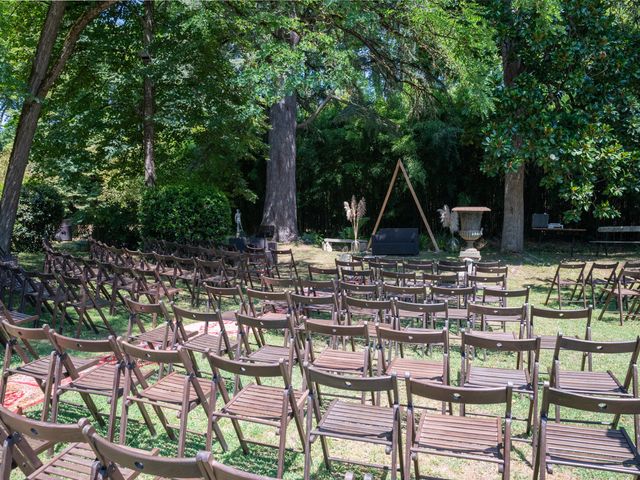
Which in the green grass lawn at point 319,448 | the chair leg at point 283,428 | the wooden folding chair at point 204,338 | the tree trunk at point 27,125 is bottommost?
the green grass lawn at point 319,448

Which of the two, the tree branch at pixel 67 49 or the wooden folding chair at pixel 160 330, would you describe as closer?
the wooden folding chair at pixel 160 330

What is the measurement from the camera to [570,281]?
28.6ft

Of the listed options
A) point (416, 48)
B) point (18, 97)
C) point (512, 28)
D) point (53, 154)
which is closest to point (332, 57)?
point (416, 48)

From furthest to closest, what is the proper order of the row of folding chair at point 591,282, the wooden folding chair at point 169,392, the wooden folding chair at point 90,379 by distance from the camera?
the row of folding chair at point 591,282 → the wooden folding chair at point 90,379 → the wooden folding chair at point 169,392

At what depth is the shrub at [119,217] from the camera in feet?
48.4

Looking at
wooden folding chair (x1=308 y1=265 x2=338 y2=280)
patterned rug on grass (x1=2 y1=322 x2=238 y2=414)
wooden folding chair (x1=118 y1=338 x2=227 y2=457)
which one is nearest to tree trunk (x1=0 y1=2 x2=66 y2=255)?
wooden folding chair (x1=308 y1=265 x2=338 y2=280)

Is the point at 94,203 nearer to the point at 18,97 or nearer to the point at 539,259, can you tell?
the point at 18,97

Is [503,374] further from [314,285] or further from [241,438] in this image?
[314,285]

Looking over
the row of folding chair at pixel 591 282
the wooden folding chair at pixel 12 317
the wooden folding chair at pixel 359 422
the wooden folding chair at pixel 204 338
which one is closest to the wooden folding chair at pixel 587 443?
the wooden folding chair at pixel 359 422

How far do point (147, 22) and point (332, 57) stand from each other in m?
6.60

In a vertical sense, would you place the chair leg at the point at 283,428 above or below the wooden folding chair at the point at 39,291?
below

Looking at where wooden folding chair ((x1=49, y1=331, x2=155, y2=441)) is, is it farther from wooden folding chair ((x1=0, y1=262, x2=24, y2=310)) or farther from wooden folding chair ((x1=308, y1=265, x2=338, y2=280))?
wooden folding chair ((x1=308, y1=265, x2=338, y2=280))

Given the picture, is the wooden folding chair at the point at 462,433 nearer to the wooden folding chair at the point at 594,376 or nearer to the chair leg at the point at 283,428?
the chair leg at the point at 283,428

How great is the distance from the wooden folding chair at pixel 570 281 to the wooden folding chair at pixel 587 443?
18.4 ft
